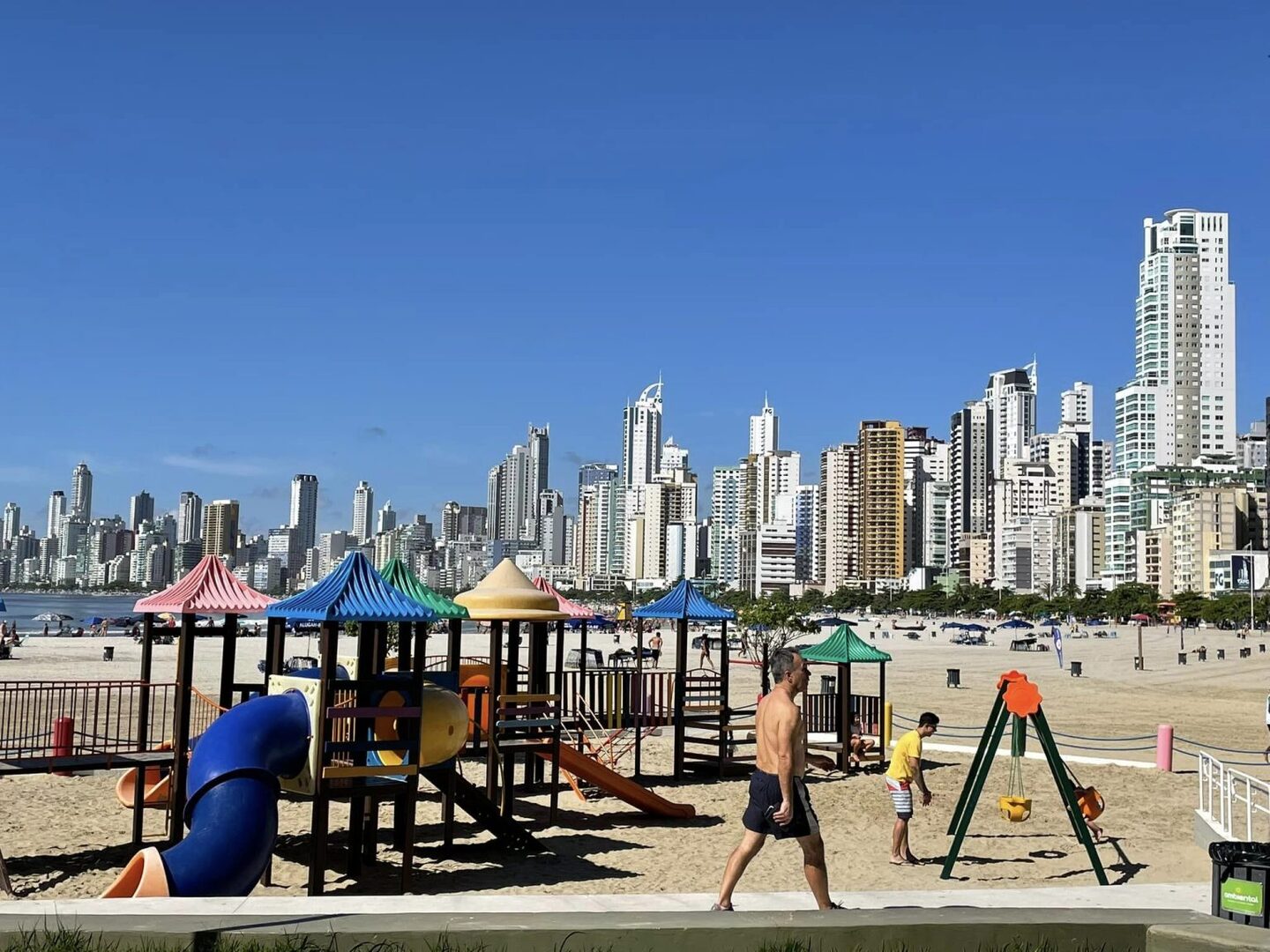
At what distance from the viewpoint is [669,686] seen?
20.9 metres

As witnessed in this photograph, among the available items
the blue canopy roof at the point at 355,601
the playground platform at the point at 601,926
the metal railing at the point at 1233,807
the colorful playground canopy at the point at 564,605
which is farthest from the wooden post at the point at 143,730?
the metal railing at the point at 1233,807

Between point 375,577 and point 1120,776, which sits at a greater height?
point 375,577

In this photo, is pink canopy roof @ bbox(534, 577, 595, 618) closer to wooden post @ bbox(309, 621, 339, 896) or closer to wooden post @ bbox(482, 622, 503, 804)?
wooden post @ bbox(482, 622, 503, 804)

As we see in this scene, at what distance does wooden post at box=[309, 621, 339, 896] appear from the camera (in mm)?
11234

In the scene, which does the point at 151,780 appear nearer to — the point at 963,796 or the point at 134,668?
the point at 963,796

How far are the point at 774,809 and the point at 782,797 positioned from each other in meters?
0.11

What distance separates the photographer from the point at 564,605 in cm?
1798

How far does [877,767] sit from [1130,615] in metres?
132

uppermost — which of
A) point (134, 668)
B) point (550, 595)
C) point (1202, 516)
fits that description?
point (1202, 516)

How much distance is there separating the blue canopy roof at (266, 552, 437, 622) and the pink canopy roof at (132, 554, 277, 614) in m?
1.76

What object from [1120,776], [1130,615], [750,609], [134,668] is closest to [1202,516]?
[1130,615]

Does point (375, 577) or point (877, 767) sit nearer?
point (375, 577)

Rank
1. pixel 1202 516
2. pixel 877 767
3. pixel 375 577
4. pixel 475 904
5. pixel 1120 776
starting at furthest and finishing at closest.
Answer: pixel 1202 516 < pixel 877 767 < pixel 1120 776 < pixel 375 577 < pixel 475 904

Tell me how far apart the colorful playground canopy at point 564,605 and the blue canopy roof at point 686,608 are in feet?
2.97
